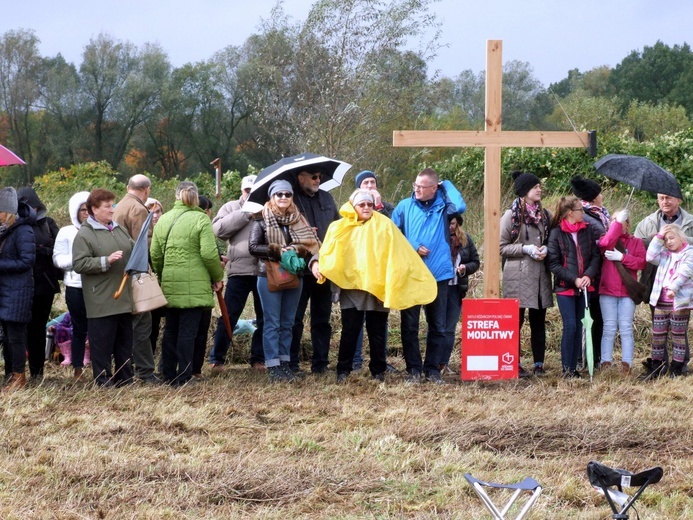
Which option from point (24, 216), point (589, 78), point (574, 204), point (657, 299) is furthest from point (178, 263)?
point (589, 78)

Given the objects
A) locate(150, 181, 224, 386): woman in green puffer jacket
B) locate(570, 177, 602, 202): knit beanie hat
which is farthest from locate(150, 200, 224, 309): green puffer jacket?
locate(570, 177, 602, 202): knit beanie hat

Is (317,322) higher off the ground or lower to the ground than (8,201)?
lower

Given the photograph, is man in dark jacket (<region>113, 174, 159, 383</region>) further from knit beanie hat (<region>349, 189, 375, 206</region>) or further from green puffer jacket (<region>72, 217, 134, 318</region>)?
knit beanie hat (<region>349, 189, 375, 206</region>)

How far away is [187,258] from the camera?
8.36m

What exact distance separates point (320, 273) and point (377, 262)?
0.50 meters

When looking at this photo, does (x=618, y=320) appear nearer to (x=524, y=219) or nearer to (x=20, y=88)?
(x=524, y=219)

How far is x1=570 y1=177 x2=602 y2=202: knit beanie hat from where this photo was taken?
9.20 meters

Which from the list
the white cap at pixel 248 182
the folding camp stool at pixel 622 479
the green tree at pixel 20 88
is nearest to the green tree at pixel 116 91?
the green tree at pixel 20 88

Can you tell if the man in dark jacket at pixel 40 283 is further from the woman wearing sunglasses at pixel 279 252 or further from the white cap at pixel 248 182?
the white cap at pixel 248 182

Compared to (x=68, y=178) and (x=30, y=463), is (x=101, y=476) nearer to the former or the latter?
(x=30, y=463)

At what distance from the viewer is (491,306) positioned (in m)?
8.81

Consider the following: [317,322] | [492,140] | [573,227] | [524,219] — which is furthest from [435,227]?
[317,322]

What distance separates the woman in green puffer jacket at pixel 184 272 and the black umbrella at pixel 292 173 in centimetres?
52

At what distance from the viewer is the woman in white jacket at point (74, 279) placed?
330 inches
